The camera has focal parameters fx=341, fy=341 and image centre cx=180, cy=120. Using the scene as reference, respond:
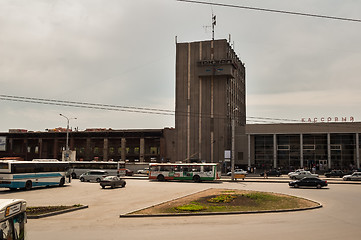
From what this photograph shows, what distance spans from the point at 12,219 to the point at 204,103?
77942 mm

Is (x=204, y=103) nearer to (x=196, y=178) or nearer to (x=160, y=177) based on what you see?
(x=160, y=177)

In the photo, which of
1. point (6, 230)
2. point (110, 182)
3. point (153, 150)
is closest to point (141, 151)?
point (153, 150)

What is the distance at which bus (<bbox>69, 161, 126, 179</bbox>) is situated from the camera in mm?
55875

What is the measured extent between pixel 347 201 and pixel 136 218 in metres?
16.4

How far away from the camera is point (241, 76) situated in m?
111

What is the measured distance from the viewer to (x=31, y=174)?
35125 millimetres

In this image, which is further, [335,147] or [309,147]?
[309,147]

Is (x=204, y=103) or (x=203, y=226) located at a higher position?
(x=204, y=103)

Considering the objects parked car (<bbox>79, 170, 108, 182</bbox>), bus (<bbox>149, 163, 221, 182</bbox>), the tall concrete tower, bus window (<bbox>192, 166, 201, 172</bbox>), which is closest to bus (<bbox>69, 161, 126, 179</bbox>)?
parked car (<bbox>79, 170, 108, 182</bbox>)

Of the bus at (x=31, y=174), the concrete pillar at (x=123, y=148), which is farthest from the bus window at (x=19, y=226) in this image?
the concrete pillar at (x=123, y=148)

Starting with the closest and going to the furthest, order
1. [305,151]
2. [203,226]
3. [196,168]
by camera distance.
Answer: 1. [203,226]
2. [196,168]
3. [305,151]

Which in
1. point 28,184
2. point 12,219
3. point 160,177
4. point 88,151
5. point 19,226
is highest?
point 88,151

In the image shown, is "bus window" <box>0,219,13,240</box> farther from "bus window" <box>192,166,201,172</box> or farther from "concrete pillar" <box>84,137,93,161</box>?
"concrete pillar" <box>84,137,93,161</box>

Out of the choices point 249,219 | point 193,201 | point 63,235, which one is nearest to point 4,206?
point 63,235
